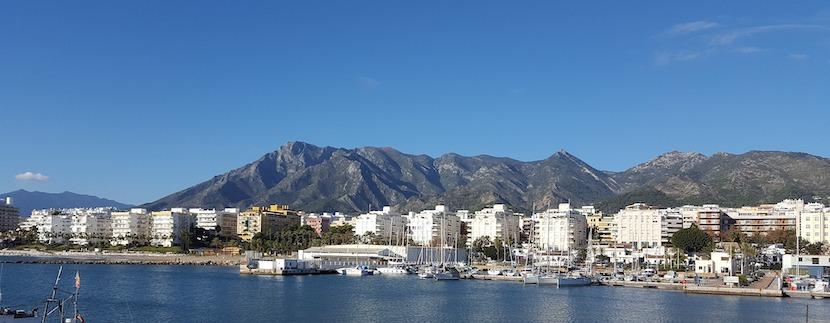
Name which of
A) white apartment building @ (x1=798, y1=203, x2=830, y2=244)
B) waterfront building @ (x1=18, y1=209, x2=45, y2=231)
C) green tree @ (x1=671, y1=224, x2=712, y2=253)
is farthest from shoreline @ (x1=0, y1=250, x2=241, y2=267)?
white apartment building @ (x1=798, y1=203, x2=830, y2=244)

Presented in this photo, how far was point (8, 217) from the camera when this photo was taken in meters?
126

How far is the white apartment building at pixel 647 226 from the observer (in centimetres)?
9019

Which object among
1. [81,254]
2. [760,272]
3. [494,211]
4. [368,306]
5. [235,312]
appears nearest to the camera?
[235,312]

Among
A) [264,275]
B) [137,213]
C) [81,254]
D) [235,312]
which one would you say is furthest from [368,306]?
[137,213]

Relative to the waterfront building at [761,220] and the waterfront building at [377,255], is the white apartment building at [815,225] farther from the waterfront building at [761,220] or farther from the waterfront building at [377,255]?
the waterfront building at [377,255]

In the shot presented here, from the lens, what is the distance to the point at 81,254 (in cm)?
9656

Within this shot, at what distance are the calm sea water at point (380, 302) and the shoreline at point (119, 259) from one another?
77.1ft

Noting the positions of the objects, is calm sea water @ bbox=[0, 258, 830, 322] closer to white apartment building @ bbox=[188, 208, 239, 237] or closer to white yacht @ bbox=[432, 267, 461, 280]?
white yacht @ bbox=[432, 267, 461, 280]

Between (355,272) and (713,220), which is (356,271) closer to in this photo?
(355,272)

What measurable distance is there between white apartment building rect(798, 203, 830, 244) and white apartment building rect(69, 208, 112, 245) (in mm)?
81227

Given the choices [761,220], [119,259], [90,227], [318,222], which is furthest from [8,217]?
[761,220]

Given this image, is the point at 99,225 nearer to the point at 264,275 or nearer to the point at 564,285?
the point at 264,275

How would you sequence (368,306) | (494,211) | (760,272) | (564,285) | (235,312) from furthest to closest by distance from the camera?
(494,211) → (760,272) → (564,285) → (368,306) → (235,312)

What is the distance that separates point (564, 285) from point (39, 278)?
36138 millimetres
